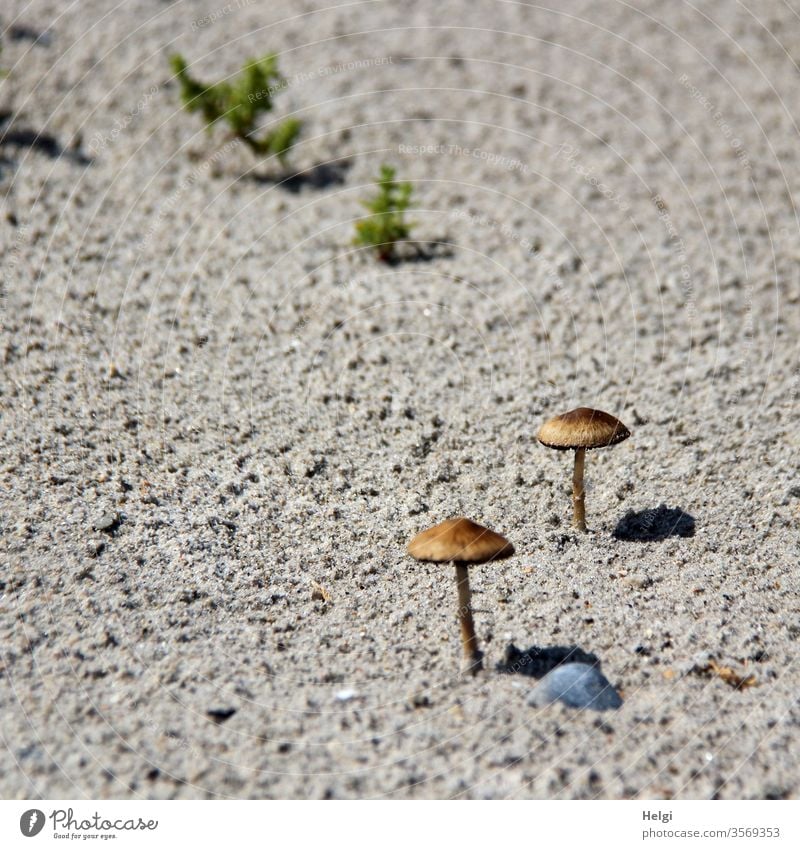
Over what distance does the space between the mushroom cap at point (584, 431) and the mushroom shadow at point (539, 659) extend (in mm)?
1147

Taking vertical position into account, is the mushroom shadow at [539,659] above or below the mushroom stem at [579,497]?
below

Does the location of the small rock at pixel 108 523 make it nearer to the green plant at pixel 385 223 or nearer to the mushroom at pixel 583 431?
the mushroom at pixel 583 431

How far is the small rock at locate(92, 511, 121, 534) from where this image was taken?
17.7ft

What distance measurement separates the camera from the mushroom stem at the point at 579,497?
5.44 m

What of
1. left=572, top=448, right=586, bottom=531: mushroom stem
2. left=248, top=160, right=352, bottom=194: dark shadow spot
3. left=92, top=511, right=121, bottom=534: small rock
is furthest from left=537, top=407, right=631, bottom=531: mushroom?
left=248, top=160, right=352, bottom=194: dark shadow spot

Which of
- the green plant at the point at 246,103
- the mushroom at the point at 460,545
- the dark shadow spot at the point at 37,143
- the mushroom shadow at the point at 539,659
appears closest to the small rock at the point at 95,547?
the mushroom at the point at 460,545

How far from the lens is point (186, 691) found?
173 inches

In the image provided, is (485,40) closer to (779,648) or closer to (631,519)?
(631,519)

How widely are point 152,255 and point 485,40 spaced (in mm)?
4967

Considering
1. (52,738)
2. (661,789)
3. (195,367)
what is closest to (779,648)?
(661,789)

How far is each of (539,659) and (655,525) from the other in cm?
150

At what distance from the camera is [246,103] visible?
8.76 meters

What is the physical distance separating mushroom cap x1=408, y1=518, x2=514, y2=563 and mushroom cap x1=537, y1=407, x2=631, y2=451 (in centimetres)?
119

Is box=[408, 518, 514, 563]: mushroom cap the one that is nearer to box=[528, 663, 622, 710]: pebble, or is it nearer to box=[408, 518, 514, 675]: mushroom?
box=[408, 518, 514, 675]: mushroom
